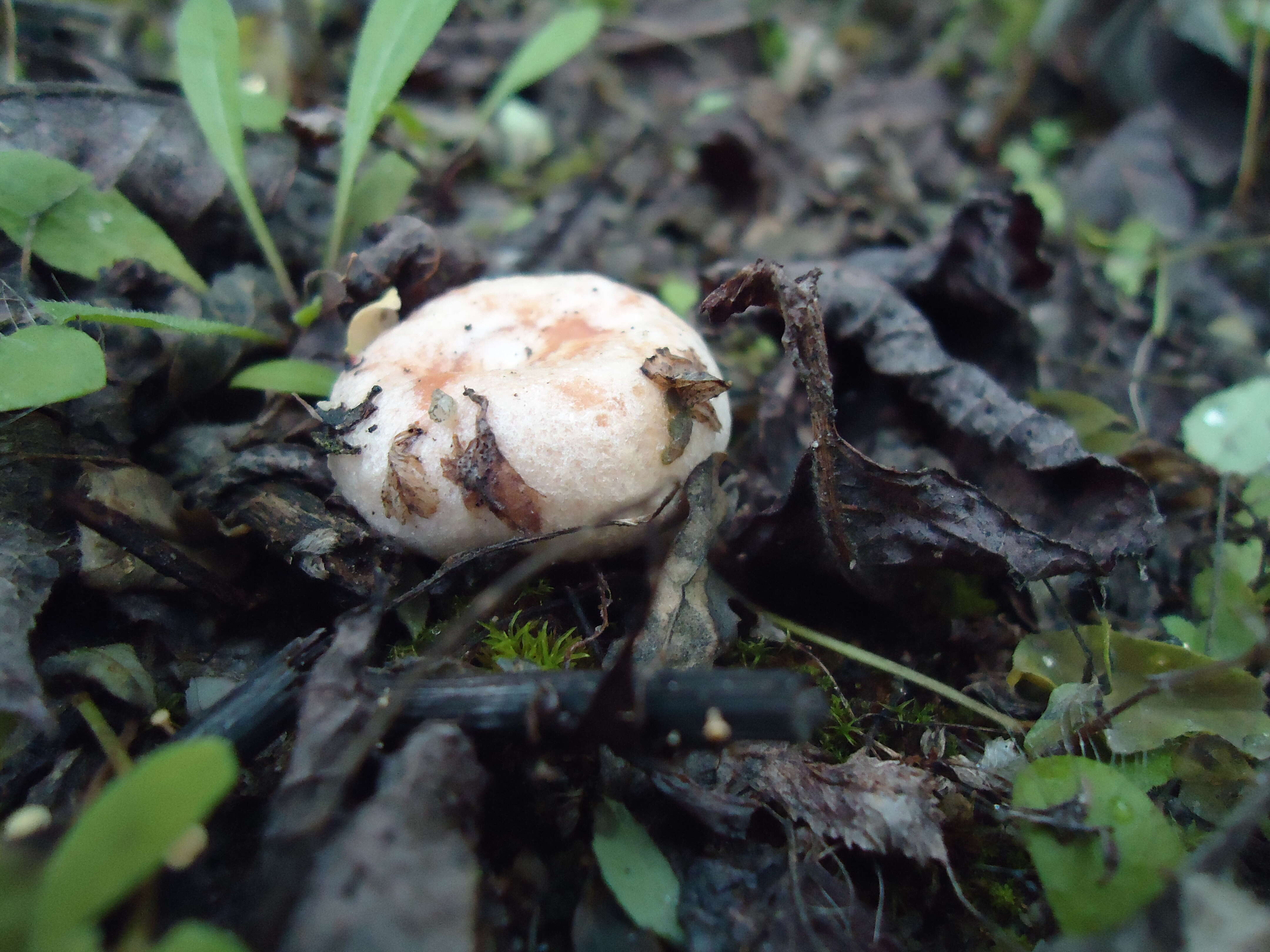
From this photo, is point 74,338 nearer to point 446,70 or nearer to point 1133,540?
point 1133,540

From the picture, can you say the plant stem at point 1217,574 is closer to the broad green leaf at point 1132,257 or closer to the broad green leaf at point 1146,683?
the broad green leaf at point 1146,683

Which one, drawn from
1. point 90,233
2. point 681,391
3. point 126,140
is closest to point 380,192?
point 126,140

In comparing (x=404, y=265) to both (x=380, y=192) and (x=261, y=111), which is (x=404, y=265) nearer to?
(x=380, y=192)

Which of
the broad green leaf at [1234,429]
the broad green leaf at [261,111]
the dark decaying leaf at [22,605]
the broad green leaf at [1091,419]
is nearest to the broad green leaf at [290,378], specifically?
the dark decaying leaf at [22,605]

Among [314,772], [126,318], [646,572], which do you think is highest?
[126,318]

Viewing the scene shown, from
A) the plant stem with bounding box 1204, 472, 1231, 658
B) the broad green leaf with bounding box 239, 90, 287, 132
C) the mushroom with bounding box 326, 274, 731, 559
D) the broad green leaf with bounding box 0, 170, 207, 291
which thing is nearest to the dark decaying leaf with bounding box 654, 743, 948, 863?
the mushroom with bounding box 326, 274, 731, 559

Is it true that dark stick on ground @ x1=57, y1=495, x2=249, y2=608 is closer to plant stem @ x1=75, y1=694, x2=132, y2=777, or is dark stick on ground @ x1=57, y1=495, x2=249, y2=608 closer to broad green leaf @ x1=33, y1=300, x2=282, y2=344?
plant stem @ x1=75, y1=694, x2=132, y2=777

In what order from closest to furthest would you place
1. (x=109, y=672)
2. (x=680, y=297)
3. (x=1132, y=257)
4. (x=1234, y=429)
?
(x=109, y=672), (x=1234, y=429), (x=680, y=297), (x=1132, y=257)
